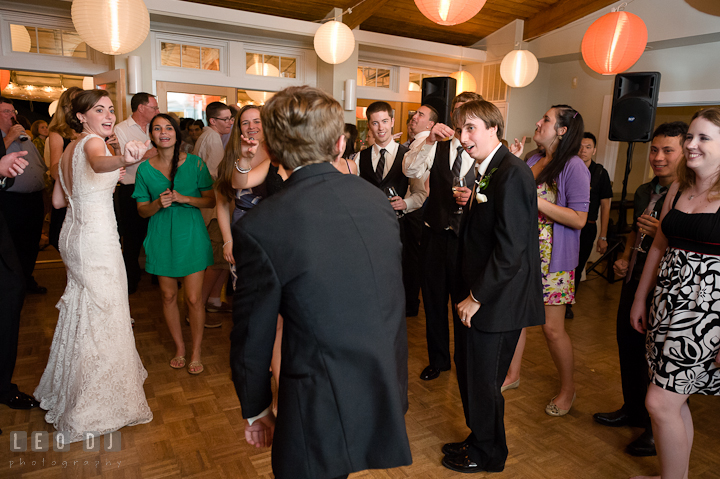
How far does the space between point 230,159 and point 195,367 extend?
133 cm

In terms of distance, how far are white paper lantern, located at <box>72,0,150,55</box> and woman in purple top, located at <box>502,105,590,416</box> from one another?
323cm

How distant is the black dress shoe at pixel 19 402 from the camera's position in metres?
2.41

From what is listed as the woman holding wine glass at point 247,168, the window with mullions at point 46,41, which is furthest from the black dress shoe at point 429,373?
the window with mullions at point 46,41

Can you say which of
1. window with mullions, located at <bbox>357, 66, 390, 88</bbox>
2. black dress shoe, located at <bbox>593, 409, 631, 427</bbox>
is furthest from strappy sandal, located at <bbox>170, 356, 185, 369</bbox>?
window with mullions, located at <bbox>357, 66, 390, 88</bbox>

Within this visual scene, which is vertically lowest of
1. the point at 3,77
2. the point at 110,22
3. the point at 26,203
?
the point at 26,203

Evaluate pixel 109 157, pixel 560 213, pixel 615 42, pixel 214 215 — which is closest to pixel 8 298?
pixel 109 157

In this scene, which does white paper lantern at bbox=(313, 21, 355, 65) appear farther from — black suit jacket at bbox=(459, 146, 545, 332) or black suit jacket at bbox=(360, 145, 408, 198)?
black suit jacket at bbox=(459, 146, 545, 332)

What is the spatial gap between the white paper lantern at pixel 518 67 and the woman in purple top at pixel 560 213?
3.84 meters

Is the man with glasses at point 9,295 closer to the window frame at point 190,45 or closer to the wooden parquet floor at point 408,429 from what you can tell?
the wooden parquet floor at point 408,429

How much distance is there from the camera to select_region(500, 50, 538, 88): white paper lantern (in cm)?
584

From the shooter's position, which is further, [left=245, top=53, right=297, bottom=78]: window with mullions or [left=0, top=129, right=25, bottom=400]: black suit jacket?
[left=245, top=53, right=297, bottom=78]: window with mullions

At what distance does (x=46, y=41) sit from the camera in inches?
202

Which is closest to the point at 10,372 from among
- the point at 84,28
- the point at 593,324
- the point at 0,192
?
the point at 0,192

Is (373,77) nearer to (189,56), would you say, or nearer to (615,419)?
(189,56)
